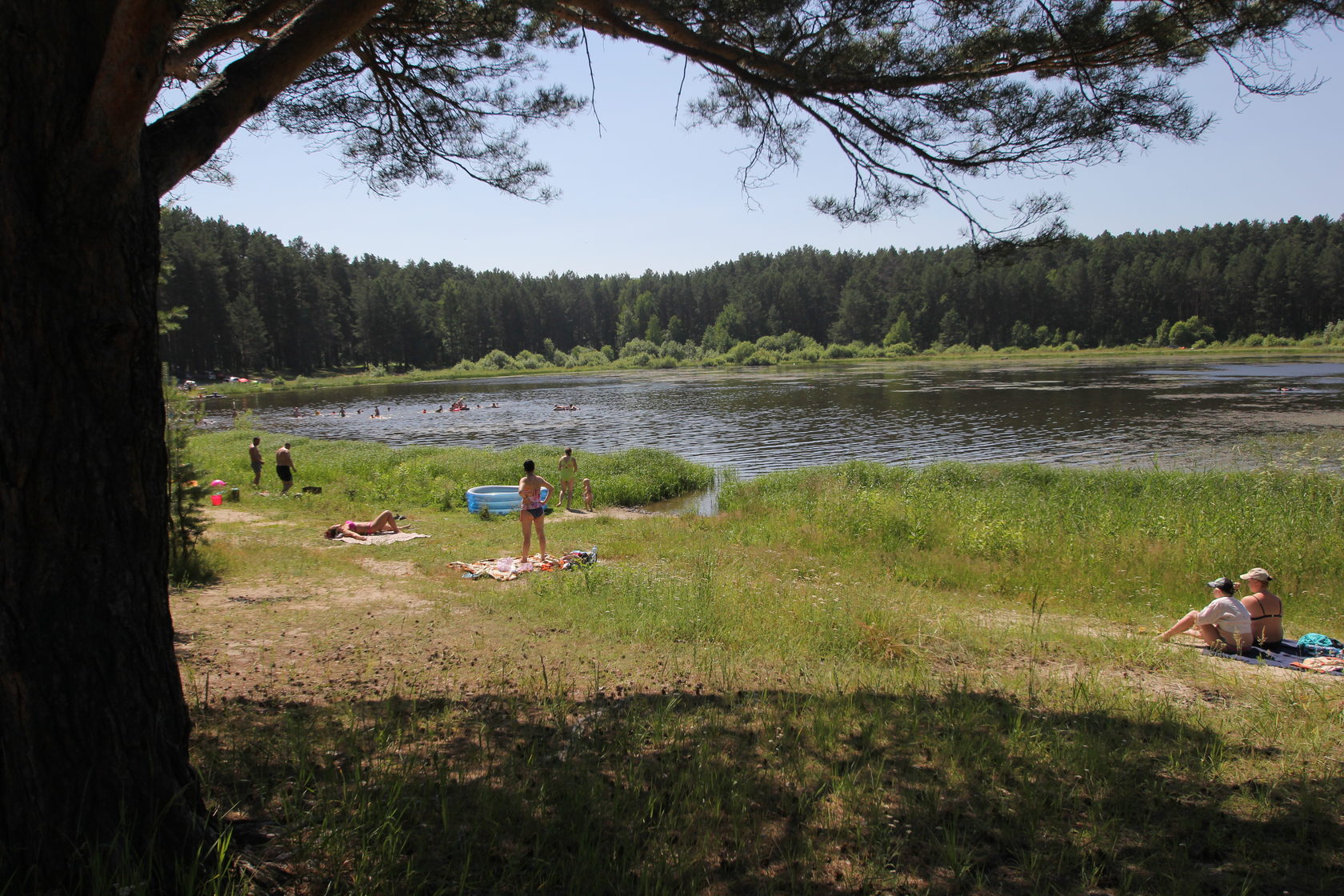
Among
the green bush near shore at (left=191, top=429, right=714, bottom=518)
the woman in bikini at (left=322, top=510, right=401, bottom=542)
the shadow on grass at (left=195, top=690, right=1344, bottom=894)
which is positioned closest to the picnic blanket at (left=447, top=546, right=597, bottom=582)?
the woman in bikini at (left=322, top=510, right=401, bottom=542)

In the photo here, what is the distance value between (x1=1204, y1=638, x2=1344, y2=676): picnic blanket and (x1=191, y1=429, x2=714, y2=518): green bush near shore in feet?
47.8

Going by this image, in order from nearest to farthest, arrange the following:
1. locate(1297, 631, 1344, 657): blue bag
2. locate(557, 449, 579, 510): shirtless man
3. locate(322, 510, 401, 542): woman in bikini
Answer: locate(1297, 631, 1344, 657): blue bag
locate(322, 510, 401, 542): woman in bikini
locate(557, 449, 579, 510): shirtless man

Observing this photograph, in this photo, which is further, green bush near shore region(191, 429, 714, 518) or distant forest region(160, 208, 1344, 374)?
distant forest region(160, 208, 1344, 374)

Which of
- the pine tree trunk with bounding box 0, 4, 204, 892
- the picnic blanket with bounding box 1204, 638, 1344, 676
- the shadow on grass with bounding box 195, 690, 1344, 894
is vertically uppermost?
the pine tree trunk with bounding box 0, 4, 204, 892

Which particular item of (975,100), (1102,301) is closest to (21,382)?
(975,100)

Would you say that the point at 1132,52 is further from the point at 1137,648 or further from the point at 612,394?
the point at 612,394

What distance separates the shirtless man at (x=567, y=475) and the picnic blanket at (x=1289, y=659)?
13.0 m

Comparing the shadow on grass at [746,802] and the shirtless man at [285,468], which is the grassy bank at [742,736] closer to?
the shadow on grass at [746,802]

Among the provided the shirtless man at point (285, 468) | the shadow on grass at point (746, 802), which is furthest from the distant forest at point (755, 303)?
the shadow on grass at point (746, 802)

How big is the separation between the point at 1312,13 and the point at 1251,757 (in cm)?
473

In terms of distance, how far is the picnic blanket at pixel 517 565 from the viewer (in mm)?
10148

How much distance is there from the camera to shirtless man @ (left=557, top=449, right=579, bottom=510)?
59.0ft

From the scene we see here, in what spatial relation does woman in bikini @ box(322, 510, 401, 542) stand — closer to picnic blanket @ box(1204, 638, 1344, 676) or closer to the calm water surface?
picnic blanket @ box(1204, 638, 1344, 676)

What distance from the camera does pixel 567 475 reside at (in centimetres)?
1808
